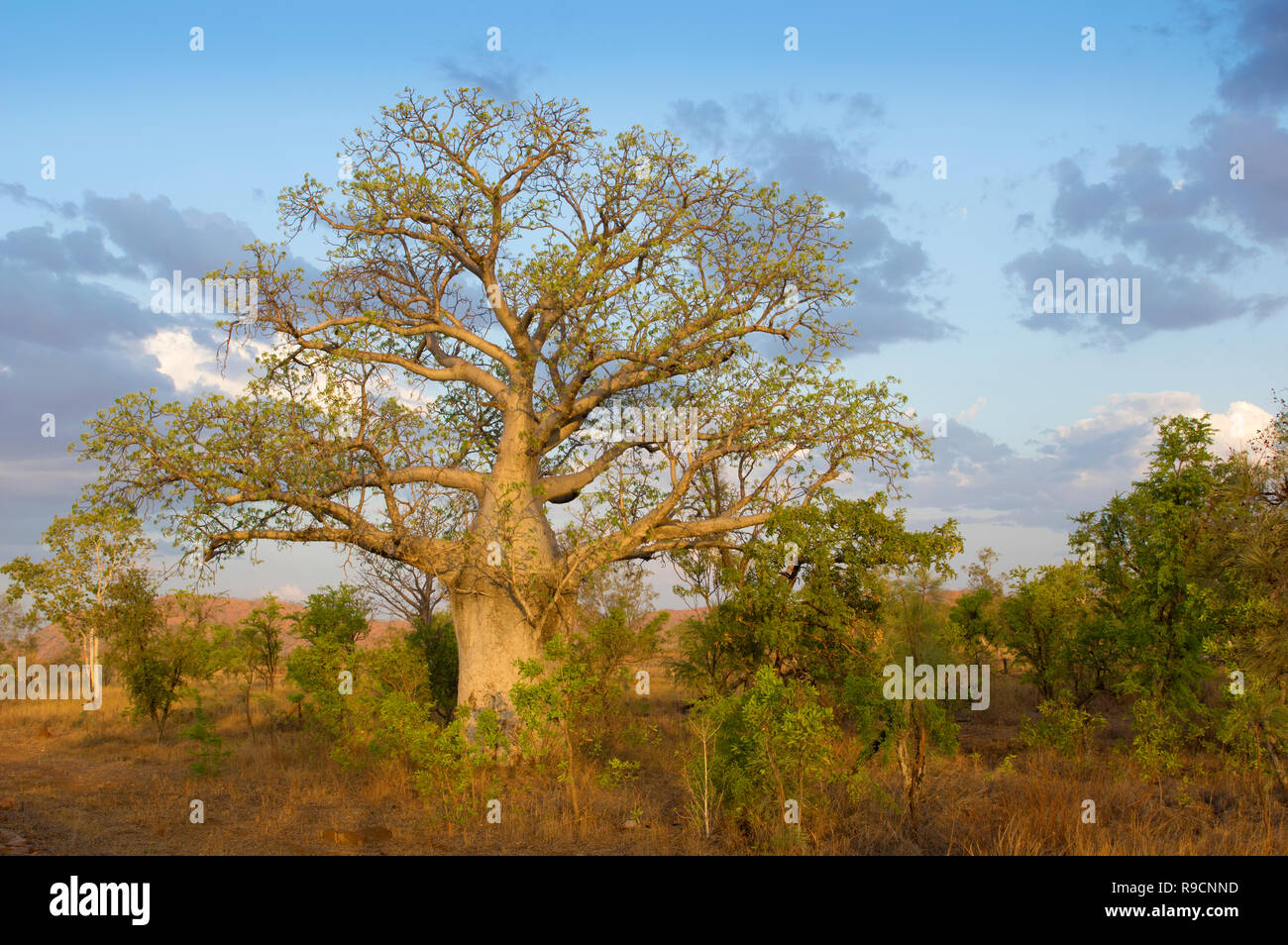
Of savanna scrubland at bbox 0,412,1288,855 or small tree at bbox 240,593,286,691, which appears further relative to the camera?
small tree at bbox 240,593,286,691

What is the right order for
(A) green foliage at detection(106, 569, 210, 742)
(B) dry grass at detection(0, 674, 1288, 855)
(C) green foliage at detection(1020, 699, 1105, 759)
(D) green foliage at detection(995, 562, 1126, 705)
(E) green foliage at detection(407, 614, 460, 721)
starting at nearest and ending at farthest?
(B) dry grass at detection(0, 674, 1288, 855) → (C) green foliage at detection(1020, 699, 1105, 759) → (D) green foliage at detection(995, 562, 1126, 705) → (E) green foliage at detection(407, 614, 460, 721) → (A) green foliage at detection(106, 569, 210, 742)

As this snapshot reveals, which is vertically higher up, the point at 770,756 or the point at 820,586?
the point at 820,586

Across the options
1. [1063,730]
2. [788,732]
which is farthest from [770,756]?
[1063,730]

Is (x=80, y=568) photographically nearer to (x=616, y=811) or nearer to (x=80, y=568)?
(x=80, y=568)

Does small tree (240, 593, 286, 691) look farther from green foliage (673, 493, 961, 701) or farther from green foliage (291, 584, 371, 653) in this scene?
green foliage (673, 493, 961, 701)

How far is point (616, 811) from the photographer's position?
30.0 ft

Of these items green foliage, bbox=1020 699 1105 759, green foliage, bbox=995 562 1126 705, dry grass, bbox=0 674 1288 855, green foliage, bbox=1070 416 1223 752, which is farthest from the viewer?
green foliage, bbox=995 562 1126 705

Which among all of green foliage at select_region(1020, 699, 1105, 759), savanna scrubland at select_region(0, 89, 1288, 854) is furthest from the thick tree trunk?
green foliage at select_region(1020, 699, 1105, 759)

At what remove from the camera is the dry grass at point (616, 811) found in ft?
23.4

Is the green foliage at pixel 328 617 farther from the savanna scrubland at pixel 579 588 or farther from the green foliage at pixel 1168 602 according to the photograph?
the green foliage at pixel 1168 602

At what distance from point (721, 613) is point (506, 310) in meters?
5.21

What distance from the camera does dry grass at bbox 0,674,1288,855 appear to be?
23.4 ft

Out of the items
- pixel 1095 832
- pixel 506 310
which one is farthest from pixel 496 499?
pixel 1095 832
